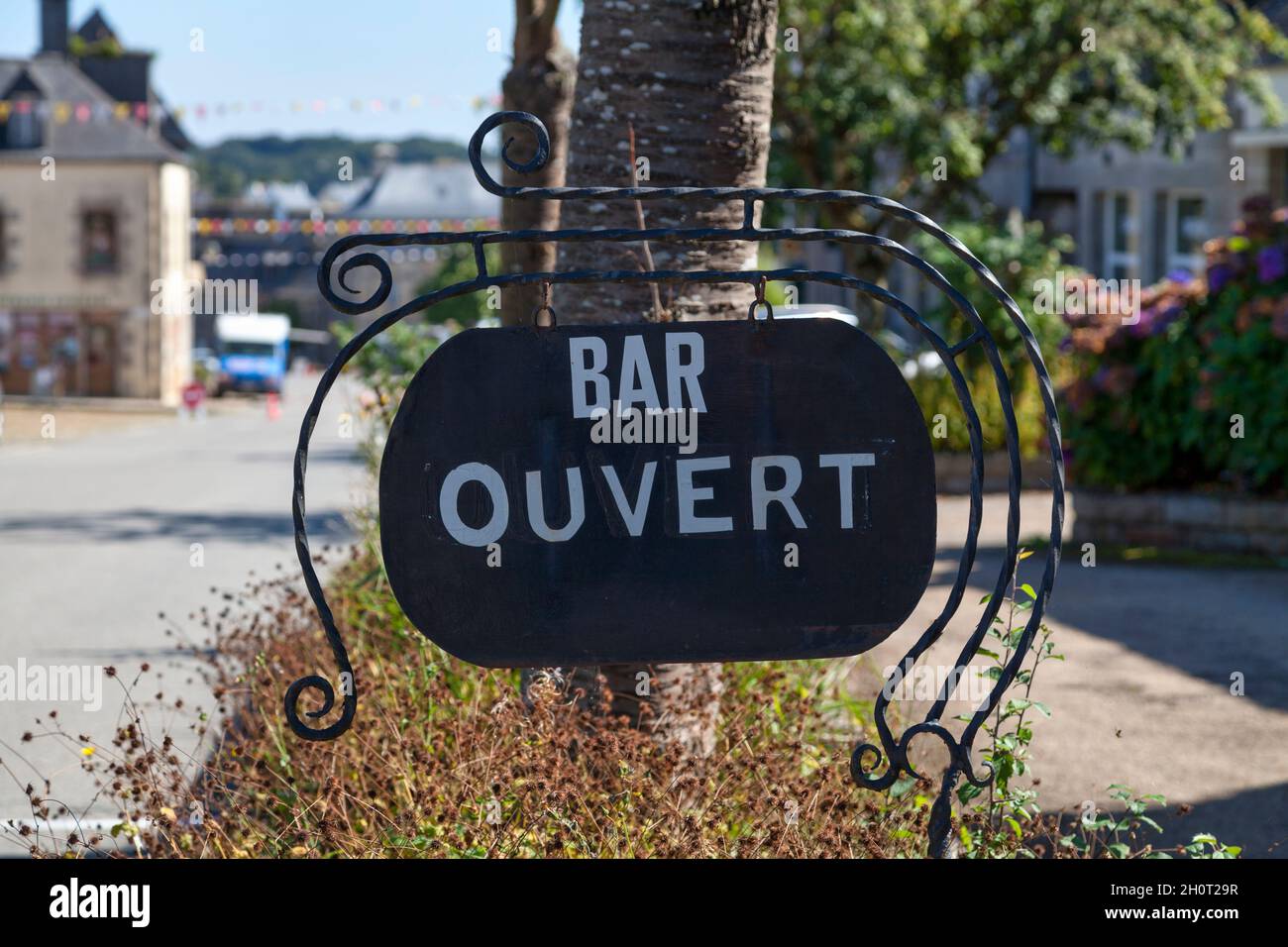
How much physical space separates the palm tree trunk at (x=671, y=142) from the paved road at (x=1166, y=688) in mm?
1277

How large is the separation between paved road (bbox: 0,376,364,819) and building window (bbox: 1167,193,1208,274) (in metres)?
13.1

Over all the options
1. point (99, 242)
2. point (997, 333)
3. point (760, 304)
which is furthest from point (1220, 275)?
point (99, 242)

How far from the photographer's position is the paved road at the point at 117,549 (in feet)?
24.0

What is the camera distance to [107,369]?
5172cm

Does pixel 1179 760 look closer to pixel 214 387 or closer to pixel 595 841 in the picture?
pixel 595 841

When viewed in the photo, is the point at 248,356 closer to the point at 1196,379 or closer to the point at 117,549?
the point at 117,549

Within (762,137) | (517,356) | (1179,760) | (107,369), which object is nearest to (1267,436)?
(1179,760)

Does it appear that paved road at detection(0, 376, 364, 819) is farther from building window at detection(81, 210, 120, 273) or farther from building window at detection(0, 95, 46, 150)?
building window at detection(0, 95, 46, 150)

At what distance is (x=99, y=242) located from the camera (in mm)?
50719

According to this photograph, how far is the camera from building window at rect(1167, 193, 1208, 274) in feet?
Answer: 85.1

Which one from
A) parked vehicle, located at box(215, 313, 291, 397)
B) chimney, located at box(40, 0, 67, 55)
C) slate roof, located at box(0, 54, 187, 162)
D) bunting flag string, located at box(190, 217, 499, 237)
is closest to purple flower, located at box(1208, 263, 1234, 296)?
bunting flag string, located at box(190, 217, 499, 237)

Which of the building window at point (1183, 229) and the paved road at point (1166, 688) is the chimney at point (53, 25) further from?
the paved road at point (1166, 688)

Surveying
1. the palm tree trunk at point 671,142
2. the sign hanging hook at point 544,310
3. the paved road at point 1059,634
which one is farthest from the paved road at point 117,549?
the sign hanging hook at point 544,310

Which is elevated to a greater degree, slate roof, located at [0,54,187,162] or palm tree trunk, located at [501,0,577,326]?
slate roof, located at [0,54,187,162]
